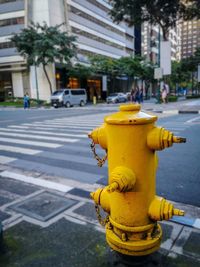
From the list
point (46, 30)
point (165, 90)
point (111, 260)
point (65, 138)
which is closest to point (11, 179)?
point (111, 260)

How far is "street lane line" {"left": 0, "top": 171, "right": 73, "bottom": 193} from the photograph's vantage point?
402 cm

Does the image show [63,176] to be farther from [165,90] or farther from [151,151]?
[165,90]

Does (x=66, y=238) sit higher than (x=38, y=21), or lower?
lower

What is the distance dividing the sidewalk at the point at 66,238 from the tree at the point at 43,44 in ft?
104

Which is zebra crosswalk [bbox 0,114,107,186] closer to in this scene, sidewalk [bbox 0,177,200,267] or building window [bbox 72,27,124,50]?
sidewalk [bbox 0,177,200,267]

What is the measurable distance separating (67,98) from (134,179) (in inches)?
1161

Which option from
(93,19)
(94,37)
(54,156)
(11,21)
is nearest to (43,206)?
(54,156)

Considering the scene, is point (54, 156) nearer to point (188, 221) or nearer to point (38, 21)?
point (188, 221)

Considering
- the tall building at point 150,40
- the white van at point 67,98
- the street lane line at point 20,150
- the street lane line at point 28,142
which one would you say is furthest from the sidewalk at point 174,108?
the tall building at point 150,40

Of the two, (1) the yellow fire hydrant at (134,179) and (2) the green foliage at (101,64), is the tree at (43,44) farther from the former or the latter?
(1) the yellow fire hydrant at (134,179)

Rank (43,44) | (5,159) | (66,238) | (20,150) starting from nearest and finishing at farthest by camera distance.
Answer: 1. (66,238)
2. (5,159)
3. (20,150)
4. (43,44)

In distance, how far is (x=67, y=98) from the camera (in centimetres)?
3086

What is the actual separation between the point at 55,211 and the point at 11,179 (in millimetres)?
1629

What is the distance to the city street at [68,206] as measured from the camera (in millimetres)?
2320
